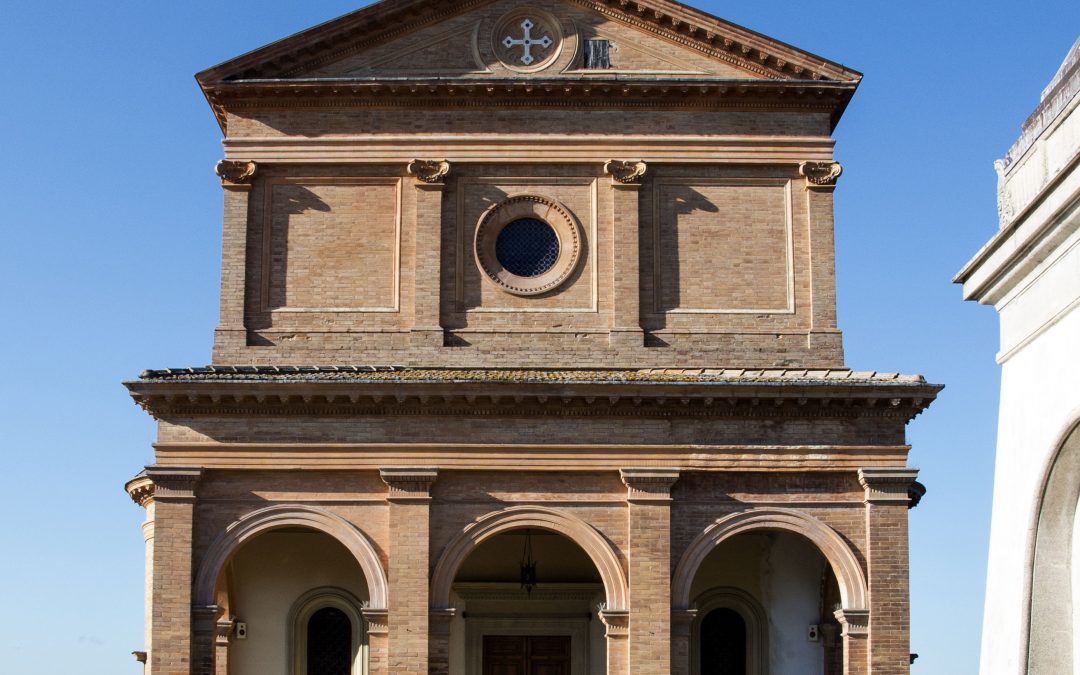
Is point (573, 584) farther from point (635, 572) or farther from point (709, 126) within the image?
point (709, 126)

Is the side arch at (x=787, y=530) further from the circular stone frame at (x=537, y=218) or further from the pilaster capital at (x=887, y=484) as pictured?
the circular stone frame at (x=537, y=218)

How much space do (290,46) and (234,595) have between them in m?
9.30

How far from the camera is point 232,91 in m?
27.2

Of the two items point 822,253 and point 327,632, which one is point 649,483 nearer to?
point 822,253

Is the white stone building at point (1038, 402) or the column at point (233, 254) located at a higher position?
the column at point (233, 254)

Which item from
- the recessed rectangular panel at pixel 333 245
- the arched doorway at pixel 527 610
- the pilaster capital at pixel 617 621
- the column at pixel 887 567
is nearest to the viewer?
the column at pixel 887 567

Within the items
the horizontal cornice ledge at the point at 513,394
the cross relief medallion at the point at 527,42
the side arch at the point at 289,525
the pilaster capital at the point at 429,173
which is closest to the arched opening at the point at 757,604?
the horizontal cornice ledge at the point at 513,394

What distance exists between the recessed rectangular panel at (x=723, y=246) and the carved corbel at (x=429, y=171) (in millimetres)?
3634

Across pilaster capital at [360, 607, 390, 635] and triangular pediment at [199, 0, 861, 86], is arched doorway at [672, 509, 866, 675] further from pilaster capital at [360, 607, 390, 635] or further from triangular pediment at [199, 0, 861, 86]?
triangular pediment at [199, 0, 861, 86]

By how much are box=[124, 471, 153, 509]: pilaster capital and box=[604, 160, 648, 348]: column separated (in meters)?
10.4

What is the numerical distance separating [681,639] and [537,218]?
24.7 ft

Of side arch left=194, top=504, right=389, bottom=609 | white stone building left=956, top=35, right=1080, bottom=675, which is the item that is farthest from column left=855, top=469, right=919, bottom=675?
white stone building left=956, top=35, right=1080, bottom=675

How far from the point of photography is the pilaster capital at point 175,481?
2480 cm

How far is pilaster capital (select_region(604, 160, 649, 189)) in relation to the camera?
27.0m
